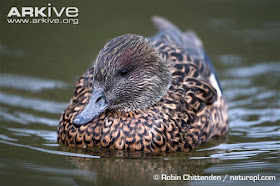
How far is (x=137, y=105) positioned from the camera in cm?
685

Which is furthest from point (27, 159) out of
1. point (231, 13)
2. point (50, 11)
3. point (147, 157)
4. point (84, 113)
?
point (231, 13)

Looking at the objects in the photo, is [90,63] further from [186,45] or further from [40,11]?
[186,45]

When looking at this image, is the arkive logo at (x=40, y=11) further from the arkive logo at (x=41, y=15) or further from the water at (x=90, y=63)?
the water at (x=90, y=63)

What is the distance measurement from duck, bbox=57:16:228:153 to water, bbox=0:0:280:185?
185 mm

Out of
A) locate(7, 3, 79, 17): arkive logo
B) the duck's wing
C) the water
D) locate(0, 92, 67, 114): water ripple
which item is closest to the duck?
the water

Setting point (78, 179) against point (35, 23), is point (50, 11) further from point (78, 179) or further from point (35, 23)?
point (78, 179)

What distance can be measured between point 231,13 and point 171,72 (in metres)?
5.76

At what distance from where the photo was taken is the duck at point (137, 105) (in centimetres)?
652

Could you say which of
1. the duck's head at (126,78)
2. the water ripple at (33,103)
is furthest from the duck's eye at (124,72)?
the water ripple at (33,103)

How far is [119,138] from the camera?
6547 mm

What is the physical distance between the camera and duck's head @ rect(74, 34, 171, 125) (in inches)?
254

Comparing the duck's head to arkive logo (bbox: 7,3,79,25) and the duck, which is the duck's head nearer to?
the duck

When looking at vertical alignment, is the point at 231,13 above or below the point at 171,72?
above

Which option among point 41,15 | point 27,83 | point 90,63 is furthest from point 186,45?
point 41,15
